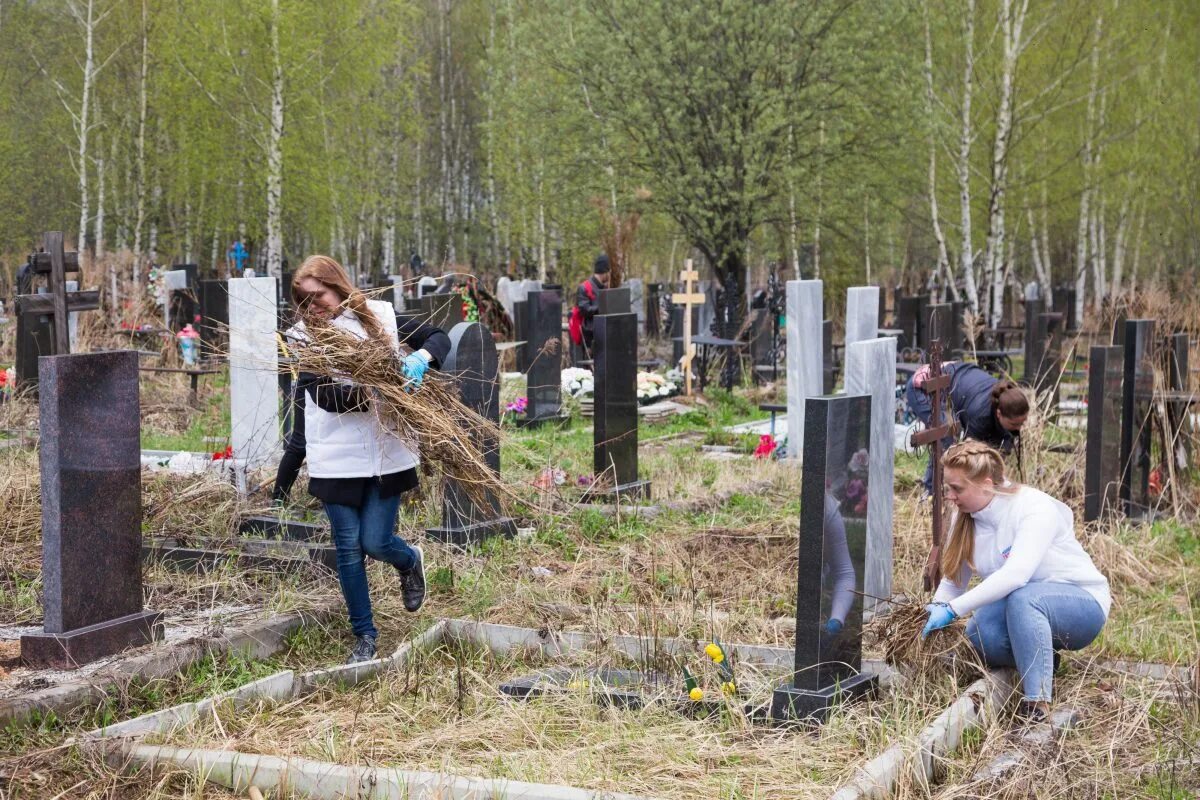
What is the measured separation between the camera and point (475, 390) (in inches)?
284

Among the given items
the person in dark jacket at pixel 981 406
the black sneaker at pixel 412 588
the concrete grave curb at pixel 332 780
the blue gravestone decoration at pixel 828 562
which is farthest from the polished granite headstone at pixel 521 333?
the concrete grave curb at pixel 332 780

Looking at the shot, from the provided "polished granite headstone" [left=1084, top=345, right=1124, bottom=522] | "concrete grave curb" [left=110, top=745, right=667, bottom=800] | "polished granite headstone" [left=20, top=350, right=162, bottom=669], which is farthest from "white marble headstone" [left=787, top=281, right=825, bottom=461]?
"concrete grave curb" [left=110, top=745, right=667, bottom=800]

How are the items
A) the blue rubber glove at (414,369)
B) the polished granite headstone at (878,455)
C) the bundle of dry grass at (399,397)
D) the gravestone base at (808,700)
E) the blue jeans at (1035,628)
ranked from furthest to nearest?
the polished granite headstone at (878,455) < the blue rubber glove at (414,369) < the bundle of dry grass at (399,397) < the blue jeans at (1035,628) < the gravestone base at (808,700)

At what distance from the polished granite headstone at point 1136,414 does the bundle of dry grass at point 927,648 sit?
3.84 meters

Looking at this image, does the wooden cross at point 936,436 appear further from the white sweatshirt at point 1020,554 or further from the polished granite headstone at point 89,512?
the polished granite headstone at point 89,512

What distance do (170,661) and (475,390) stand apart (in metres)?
2.62

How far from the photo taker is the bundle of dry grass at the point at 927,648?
193 inches

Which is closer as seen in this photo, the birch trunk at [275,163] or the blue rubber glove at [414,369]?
the blue rubber glove at [414,369]

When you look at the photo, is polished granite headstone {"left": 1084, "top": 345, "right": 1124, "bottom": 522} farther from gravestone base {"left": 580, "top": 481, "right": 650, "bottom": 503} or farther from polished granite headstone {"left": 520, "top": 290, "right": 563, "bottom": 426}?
polished granite headstone {"left": 520, "top": 290, "right": 563, "bottom": 426}

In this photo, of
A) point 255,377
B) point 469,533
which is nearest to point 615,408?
point 469,533

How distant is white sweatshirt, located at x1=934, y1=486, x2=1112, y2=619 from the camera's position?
15.3ft

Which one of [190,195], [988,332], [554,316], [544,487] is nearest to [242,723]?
[544,487]

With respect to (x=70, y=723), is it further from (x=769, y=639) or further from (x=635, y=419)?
(x=635, y=419)

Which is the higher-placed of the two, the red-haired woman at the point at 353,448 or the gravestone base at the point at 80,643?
the red-haired woman at the point at 353,448
